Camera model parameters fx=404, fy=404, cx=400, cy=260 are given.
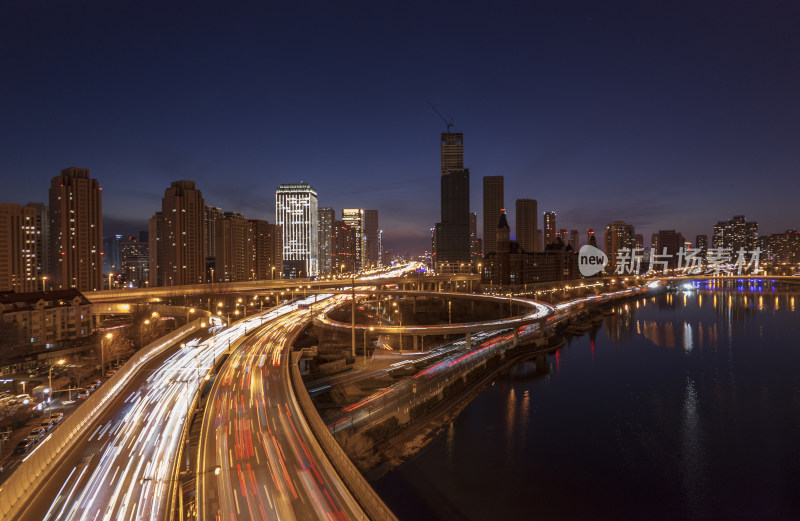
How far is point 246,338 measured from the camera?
112 feet

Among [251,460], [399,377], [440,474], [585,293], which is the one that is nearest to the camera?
[251,460]

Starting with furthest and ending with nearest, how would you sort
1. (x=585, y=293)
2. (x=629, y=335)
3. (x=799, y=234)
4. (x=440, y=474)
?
1. (x=799, y=234)
2. (x=585, y=293)
3. (x=629, y=335)
4. (x=440, y=474)

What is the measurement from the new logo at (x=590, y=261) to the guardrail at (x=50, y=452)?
13421cm

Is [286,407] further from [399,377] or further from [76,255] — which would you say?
[76,255]

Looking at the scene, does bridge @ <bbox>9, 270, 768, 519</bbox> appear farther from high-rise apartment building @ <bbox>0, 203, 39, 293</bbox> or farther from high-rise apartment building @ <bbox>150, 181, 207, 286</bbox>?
high-rise apartment building @ <bbox>150, 181, 207, 286</bbox>

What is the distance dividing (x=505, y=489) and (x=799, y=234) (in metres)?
265

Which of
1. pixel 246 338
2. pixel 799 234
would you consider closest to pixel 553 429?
pixel 246 338

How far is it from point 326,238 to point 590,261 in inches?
4245

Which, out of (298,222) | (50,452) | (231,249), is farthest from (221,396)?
(298,222)

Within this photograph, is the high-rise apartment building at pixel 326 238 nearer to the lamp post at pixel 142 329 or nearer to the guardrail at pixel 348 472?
the lamp post at pixel 142 329

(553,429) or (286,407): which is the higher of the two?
(286,407)

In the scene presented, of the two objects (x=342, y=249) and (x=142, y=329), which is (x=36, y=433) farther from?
(x=342, y=249)

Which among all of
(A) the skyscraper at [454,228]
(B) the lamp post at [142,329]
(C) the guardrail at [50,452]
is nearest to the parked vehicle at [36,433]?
Answer: (C) the guardrail at [50,452]

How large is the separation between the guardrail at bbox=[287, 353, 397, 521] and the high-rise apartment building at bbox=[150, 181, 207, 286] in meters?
88.1
